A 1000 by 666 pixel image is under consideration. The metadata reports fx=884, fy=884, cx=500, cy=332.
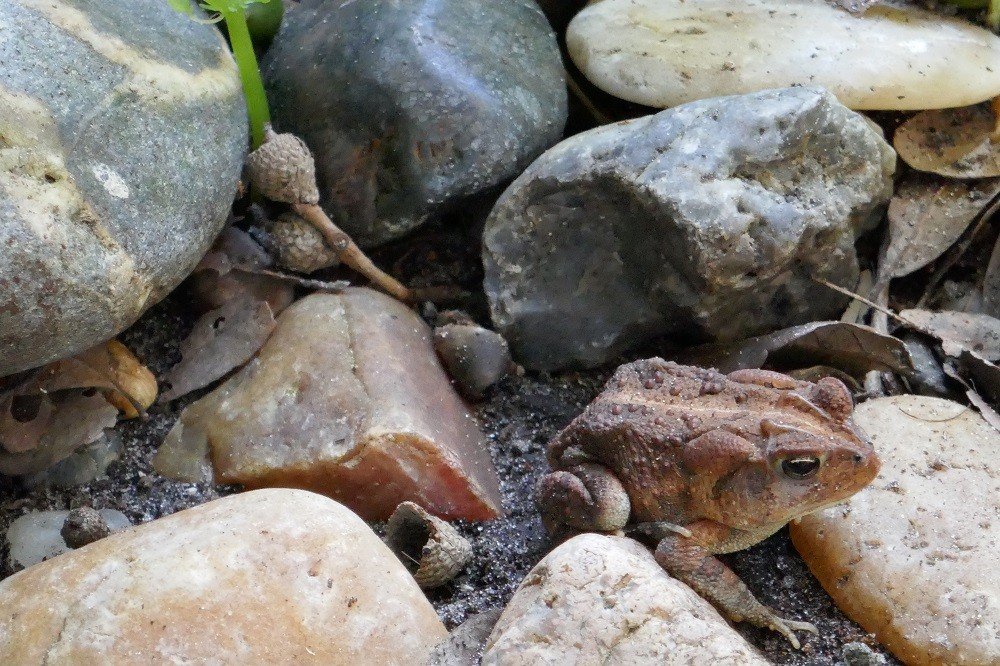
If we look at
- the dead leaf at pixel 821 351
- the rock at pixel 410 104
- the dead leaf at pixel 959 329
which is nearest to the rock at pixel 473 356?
the rock at pixel 410 104

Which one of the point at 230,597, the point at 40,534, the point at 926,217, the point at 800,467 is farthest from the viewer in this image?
the point at 926,217

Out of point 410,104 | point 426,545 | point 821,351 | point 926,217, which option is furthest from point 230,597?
point 926,217

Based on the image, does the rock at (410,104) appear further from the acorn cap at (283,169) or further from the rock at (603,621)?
the rock at (603,621)

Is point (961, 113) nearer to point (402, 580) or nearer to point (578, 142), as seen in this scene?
point (578, 142)

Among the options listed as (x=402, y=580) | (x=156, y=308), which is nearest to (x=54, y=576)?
(x=402, y=580)

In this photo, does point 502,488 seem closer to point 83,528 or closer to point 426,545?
point 426,545

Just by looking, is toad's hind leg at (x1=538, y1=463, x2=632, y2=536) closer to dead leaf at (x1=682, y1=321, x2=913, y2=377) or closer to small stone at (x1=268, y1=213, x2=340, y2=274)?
dead leaf at (x1=682, y1=321, x2=913, y2=377)
